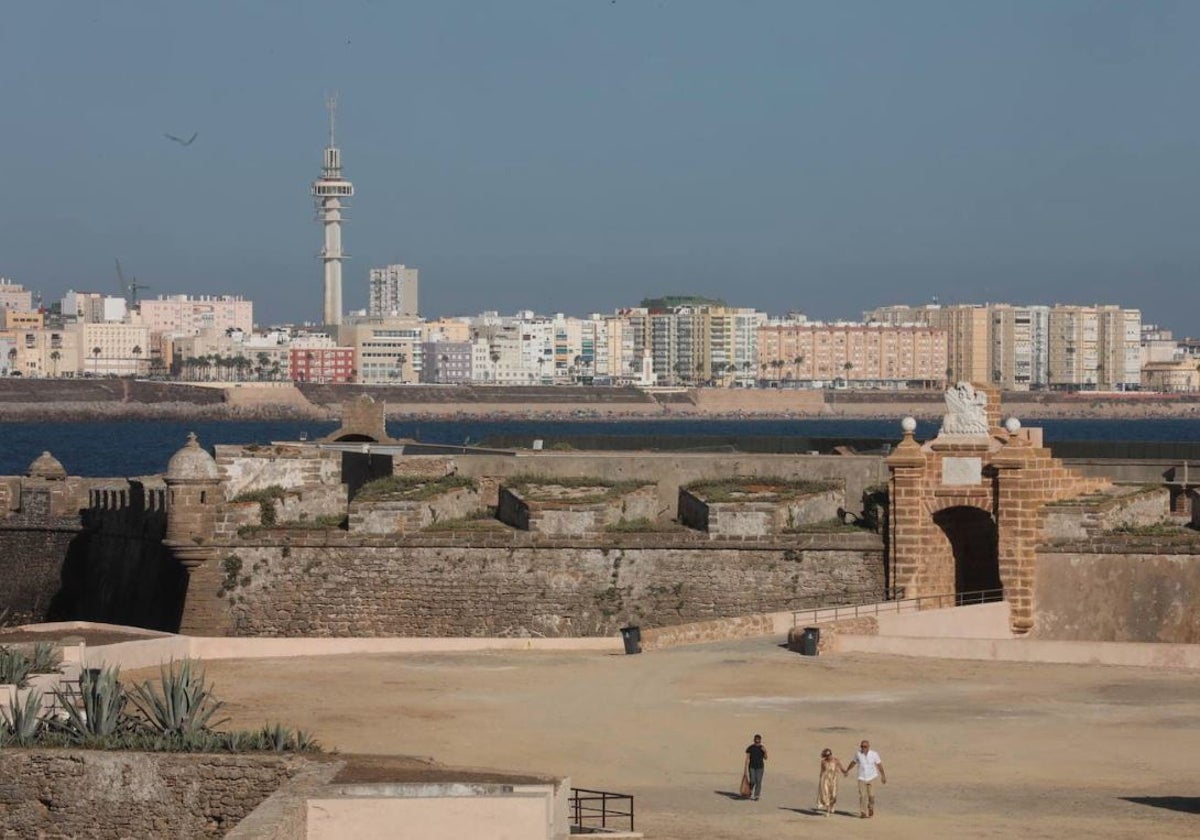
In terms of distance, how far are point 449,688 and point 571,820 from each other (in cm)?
781

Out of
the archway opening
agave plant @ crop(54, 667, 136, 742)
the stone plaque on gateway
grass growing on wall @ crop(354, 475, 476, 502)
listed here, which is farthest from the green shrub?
agave plant @ crop(54, 667, 136, 742)

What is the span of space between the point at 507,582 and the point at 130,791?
16311mm

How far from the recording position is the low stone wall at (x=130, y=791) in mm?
22156

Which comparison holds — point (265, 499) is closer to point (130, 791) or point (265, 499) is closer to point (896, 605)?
point (896, 605)

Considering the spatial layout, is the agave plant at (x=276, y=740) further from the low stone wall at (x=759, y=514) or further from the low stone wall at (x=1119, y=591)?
the low stone wall at (x=1119, y=591)

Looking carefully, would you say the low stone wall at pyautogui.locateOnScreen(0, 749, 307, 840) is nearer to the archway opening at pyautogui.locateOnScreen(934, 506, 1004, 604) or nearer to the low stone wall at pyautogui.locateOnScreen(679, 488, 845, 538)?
the low stone wall at pyautogui.locateOnScreen(679, 488, 845, 538)

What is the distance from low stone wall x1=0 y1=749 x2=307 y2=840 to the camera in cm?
2216

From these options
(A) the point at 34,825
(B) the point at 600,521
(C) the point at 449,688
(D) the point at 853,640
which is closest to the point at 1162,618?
(D) the point at 853,640

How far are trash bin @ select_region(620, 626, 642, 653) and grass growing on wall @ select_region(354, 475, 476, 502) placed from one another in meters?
7.64

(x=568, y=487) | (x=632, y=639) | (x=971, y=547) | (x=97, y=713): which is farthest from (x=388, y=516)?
(x=97, y=713)

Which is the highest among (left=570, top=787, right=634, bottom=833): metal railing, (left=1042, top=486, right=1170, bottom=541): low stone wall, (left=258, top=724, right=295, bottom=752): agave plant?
(left=1042, top=486, right=1170, bottom=541): low stone wall

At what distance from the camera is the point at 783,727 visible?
27016 mm

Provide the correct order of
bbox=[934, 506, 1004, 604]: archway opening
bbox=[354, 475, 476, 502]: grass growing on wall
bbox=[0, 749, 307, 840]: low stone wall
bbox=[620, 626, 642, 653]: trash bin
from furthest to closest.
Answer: bbox=[354, 475, 476, 502]: grass growing on wall → bbox=[934, 506, 1004, 604]: archway opening → bbox=[620, 626, 642, 653]: trash bin → bbox=[0, 749, 307, 840]: low stone wall

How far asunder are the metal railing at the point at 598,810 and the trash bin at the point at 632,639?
958cm
